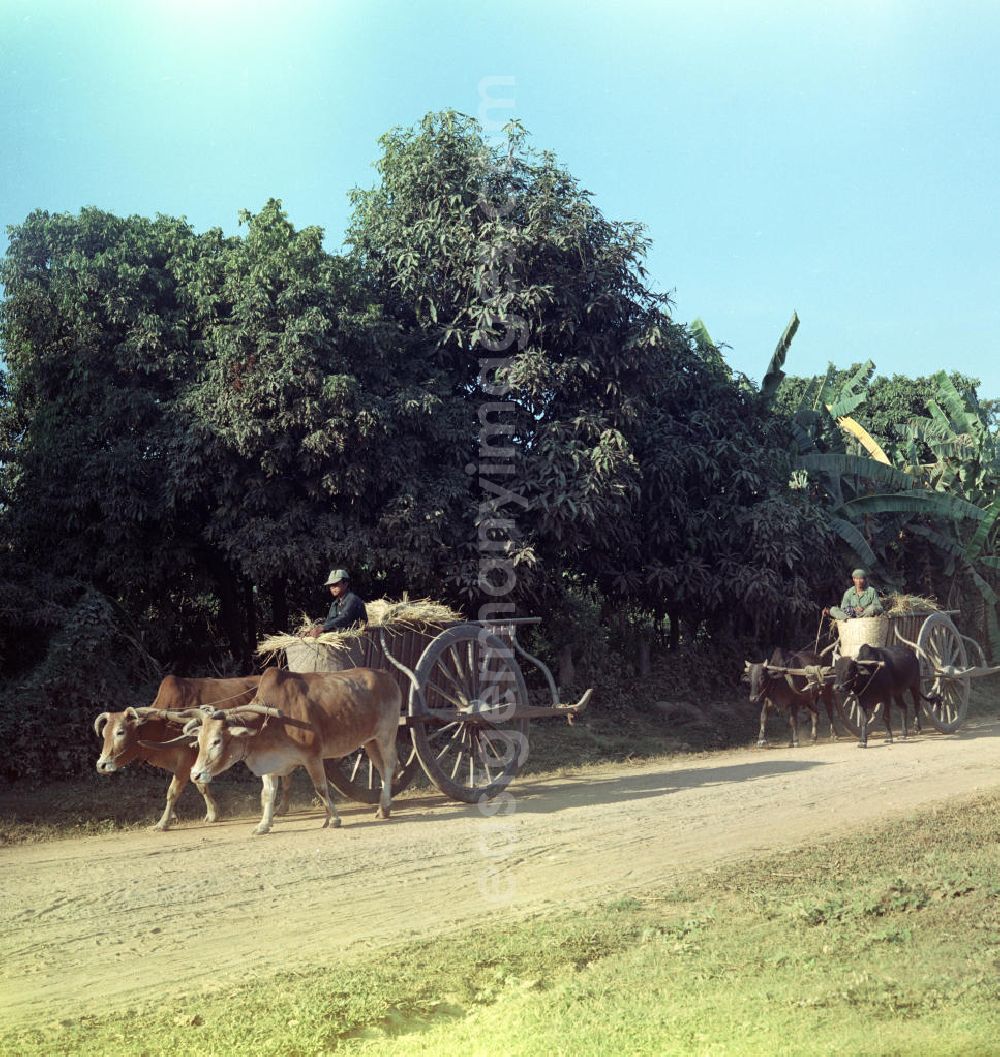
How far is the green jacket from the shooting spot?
1578 cm

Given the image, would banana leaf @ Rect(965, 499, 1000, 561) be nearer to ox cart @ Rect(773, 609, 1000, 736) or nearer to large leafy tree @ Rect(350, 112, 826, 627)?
ox cart @ Rect(773, 609, 1000, 736)

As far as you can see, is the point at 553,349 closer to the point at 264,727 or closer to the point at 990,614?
the point at 264,727

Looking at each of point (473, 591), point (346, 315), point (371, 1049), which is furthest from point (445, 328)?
point (371, 1049)

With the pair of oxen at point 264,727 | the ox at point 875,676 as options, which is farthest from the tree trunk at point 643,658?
the pair of oxen at point 264,727

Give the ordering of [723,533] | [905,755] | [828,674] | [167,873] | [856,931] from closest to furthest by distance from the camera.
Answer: [856,931]
[167,873]
[905,755]
[828,674]
[723,533]

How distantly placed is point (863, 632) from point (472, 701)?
7.52 metres

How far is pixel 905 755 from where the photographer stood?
547 inches

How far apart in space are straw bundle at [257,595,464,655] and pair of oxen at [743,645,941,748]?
6.62 metres

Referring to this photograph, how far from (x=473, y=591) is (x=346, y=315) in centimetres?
393

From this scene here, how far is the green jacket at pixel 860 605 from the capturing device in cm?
1578

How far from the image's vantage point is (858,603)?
637 inches

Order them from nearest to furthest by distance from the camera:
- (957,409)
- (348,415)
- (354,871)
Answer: (354,871) < (348,415) < (957,409)

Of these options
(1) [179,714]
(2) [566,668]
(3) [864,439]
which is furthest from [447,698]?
(3) [864,439]

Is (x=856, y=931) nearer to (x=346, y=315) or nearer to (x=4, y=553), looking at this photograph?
(x=346, y=315)
